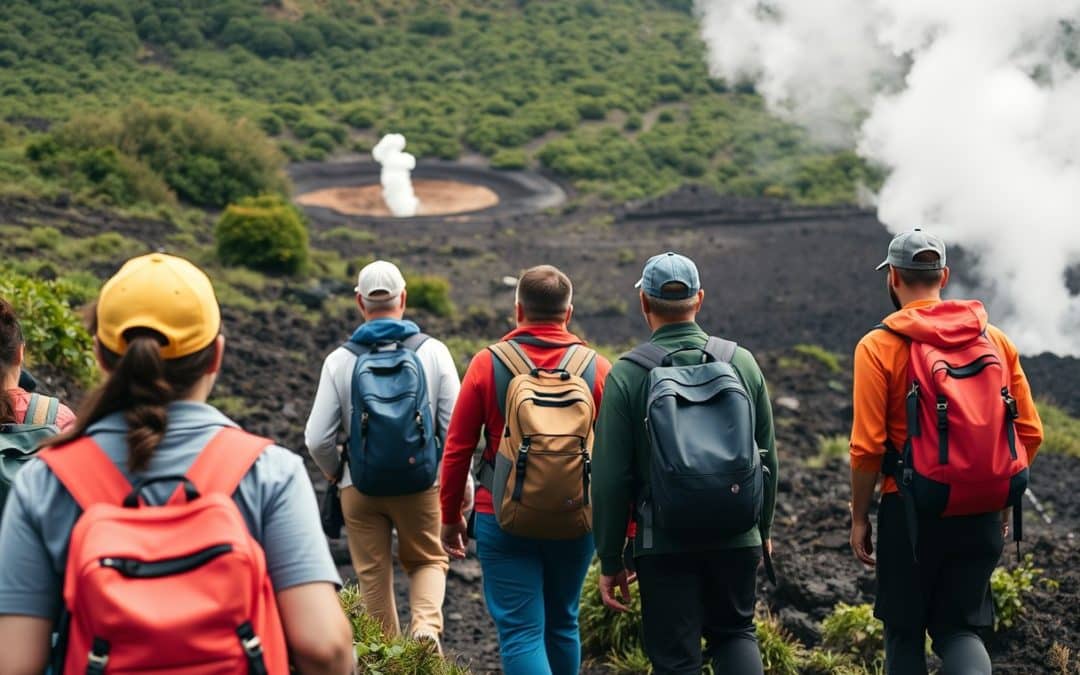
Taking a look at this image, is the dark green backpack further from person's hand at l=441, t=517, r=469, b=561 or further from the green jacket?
the green jacket

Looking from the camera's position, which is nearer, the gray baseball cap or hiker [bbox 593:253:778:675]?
hiker [bbox 593:253:778:675]

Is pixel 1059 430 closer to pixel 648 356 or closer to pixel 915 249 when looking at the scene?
pixel 915 249

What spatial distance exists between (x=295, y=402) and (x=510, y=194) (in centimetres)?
2694

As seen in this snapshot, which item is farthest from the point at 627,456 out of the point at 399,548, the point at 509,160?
the point at 509,160

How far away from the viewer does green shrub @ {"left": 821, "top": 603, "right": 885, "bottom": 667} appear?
5961mm

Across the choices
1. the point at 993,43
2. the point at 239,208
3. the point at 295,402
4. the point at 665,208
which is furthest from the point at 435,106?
the point at 295,402

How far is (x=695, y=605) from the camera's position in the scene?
3.80m

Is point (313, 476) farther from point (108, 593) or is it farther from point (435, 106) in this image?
point (435, 106)

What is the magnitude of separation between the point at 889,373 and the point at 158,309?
2.44 metres

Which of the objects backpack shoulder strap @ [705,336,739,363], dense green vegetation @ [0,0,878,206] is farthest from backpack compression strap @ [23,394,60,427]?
dense green vegetation @ [0,0,878,206]

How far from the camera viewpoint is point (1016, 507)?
4.03 metres

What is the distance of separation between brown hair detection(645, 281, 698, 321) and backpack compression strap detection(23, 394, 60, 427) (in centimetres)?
178

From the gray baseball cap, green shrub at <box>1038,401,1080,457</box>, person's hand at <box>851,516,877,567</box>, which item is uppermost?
the gray baseball cap

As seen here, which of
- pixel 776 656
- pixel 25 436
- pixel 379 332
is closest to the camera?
pixel 25 436
